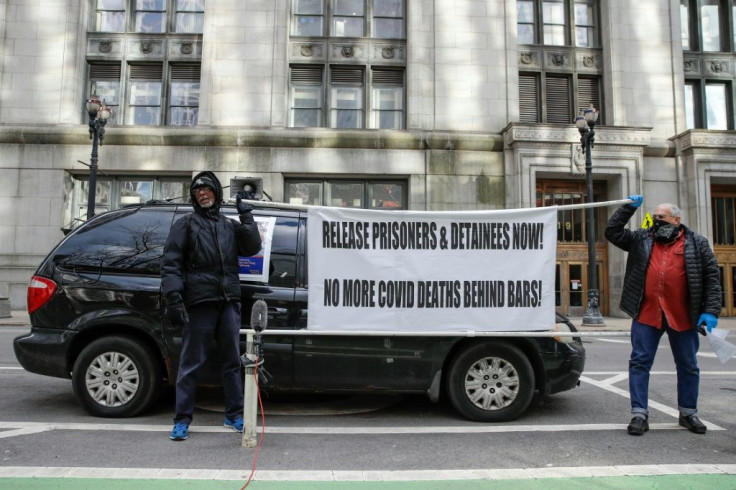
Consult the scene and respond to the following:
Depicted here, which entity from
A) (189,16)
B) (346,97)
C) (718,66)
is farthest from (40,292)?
(718,66)

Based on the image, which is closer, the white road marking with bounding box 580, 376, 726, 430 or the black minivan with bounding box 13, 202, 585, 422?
the black minivan with bounding box 13, 202, 585, 422

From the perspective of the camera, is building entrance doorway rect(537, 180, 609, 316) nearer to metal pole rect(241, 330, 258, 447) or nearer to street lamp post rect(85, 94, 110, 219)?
street lamp post rect(85, 94, 110, 219)

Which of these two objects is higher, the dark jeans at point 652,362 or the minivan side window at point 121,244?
the minivan side window at point 121,244

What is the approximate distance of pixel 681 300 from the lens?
4527 mm

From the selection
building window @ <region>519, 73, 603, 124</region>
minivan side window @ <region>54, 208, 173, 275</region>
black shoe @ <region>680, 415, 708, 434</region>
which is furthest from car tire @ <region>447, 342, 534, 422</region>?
building window @ <region>519, 73, 603, 124</region>

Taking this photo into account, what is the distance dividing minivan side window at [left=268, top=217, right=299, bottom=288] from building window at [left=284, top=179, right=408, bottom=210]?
14628 millimetres

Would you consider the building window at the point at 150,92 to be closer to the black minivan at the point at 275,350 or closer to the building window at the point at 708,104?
the black minivan at the point at 275,350

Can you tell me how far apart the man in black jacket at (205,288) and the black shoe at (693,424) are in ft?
13.1

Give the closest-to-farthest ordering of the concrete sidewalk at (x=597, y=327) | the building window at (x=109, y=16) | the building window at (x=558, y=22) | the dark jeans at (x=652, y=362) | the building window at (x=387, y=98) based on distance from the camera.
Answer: the dark jeans at (x=652, y=362)
the concrete sidewalk at (x=597, y=327)
the building window at (x=387, y=98)
the building window at (x=109, y=16)
the building window at (x=558, y=22)

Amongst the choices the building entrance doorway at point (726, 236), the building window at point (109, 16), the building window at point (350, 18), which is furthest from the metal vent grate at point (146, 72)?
the building entrance doorway at point (726, 236)

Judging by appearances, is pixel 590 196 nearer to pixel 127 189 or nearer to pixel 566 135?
pixel 566 135

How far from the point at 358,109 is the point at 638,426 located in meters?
17.3

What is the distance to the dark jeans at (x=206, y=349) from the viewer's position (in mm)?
4219

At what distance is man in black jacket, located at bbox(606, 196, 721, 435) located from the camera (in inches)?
176
